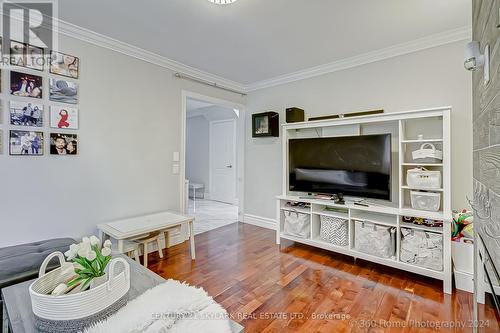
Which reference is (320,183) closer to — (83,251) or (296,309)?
(296,309)

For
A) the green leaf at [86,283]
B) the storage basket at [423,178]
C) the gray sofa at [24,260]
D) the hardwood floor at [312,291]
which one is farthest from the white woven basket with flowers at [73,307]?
the storage basket at [423,178]

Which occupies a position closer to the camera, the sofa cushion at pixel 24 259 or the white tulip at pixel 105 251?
the white tulip at pixel 105 251

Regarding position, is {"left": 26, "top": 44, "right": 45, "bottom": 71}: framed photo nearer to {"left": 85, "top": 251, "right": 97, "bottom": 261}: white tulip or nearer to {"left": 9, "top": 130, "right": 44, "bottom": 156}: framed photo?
{"left": 9, "top": 130, "right": 44, "bottom": 156}: framed photo

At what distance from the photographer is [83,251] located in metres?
1.13

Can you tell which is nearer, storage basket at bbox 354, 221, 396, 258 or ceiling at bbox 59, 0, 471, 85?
ceiling at bbox 59, 0, 471, 85

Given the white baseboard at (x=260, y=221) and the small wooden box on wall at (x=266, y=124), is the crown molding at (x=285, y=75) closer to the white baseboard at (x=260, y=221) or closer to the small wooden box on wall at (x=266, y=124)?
the small wooden box on wall at (x=266, y=124)

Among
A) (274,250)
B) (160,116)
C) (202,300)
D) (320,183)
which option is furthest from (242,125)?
(202,300)

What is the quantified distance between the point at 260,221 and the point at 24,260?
307cm

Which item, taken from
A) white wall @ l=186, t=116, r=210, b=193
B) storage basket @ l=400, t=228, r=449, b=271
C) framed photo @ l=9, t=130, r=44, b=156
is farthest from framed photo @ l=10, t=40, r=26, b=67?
white wall @ l=186, t=116, r=210, b=193

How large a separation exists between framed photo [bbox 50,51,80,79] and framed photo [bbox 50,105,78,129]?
35cm

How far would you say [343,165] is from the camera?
2.91 meters

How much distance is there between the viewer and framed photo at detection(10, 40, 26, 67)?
6.90 ft

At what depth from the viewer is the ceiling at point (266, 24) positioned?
204 centimetres

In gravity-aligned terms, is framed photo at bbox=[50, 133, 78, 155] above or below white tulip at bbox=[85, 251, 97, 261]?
above
